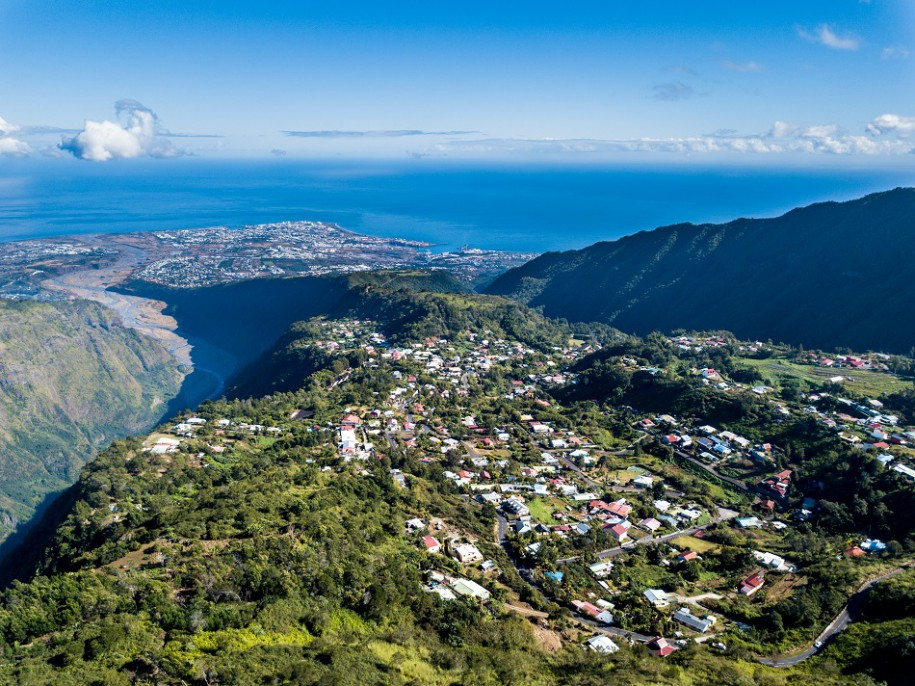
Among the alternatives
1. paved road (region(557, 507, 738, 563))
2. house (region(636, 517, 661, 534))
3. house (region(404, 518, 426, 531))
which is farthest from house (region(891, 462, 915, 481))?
house (region(404, 518, 426, 531))

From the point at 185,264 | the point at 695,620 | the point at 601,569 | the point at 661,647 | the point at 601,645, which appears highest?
the point at 185,264

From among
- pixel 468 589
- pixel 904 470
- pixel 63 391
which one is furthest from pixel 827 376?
pixel 63 391

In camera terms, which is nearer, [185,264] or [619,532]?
[619,532]

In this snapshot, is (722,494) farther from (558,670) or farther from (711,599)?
(558,670)

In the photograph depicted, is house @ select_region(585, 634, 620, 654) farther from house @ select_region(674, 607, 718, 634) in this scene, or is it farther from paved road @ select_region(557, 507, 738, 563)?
paved road @ select_region(557, 507, 738, 563)

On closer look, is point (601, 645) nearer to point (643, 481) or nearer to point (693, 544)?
point (693, 544)

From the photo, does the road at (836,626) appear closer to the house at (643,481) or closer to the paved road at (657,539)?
the paved road at (657,539)

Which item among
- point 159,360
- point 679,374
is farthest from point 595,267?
point 159,360
